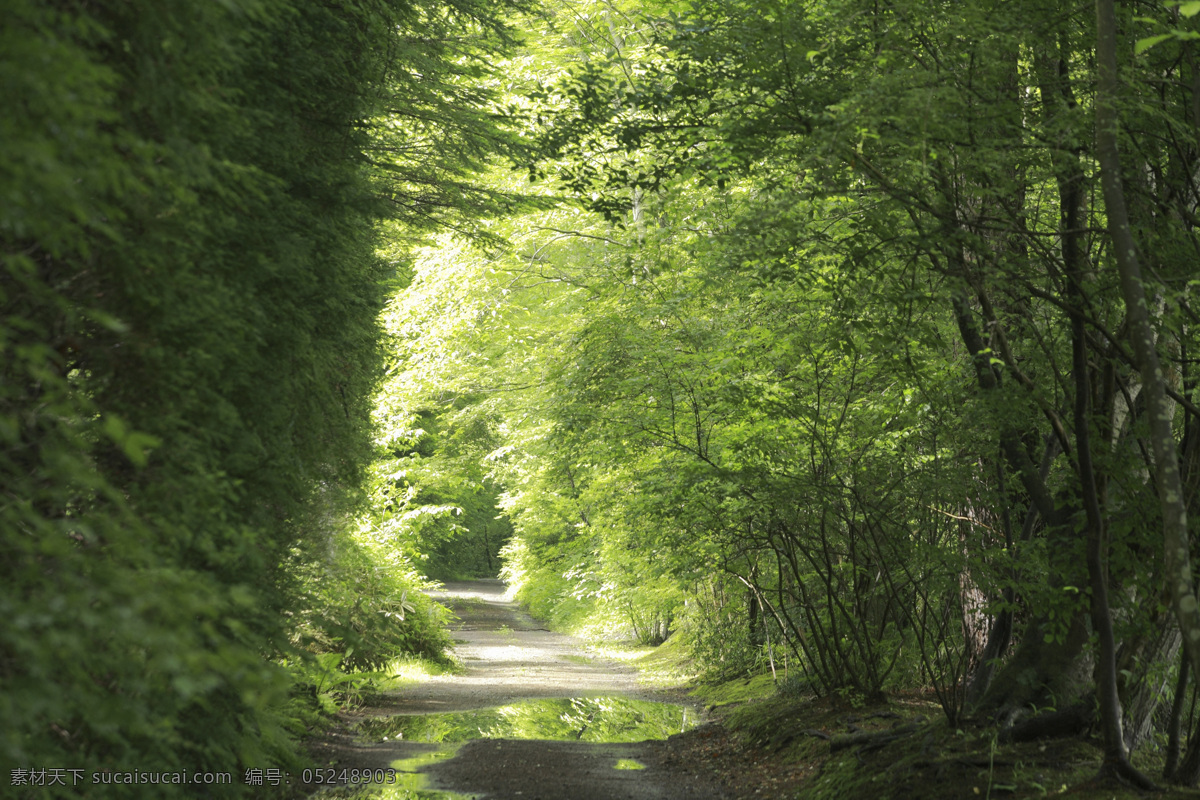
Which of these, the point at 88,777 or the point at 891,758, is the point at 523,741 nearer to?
the point at 891,758

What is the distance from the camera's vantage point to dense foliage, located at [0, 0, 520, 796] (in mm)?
1893

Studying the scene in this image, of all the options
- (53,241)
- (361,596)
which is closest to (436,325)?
(361,596)

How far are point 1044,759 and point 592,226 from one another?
13.1m

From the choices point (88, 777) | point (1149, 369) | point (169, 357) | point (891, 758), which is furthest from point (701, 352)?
point (88, 777)

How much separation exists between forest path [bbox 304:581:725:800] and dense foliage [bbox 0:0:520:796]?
2.70 m

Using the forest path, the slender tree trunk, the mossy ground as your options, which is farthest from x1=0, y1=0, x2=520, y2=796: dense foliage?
the mossy ground

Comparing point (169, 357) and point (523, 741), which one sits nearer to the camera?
point (169, 357)

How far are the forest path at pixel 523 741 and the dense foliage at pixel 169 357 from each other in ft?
8.85

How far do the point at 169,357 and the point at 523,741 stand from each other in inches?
263

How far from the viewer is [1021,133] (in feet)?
15.0

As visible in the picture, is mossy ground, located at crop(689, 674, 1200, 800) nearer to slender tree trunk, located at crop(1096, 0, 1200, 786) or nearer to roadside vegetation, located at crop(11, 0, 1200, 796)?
roadside vegetation, located at crop(11, 0, 1200, 796)

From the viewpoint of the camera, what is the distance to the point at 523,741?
27.7 feet

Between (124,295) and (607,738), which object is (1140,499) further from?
(607,738)

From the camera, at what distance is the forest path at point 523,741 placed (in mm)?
6863
